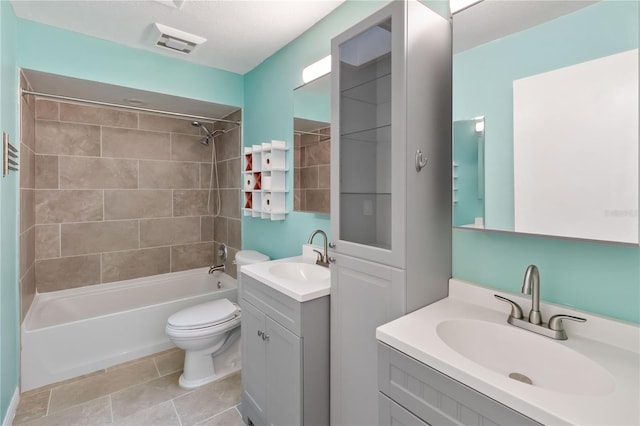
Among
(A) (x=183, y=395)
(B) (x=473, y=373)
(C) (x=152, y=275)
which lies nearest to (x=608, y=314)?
(B) (x=473, y=373)

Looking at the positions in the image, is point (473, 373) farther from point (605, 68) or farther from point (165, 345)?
point (165, 345)

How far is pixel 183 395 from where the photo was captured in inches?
82.3

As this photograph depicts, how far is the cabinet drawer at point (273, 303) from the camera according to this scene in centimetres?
141

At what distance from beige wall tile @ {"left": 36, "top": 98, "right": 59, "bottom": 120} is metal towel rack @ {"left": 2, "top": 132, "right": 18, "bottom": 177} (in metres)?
0.97

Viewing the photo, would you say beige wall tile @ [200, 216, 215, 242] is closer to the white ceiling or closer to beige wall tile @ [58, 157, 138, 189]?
beige wall tile @ [58, 157, 138, 189]

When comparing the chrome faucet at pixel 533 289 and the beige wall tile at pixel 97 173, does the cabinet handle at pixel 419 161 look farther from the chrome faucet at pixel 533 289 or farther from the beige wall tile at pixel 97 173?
the beige wall tile at pixel 97 173

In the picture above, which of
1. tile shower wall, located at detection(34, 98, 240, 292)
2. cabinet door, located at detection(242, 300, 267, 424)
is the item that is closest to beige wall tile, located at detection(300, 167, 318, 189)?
cabinet door, located at detection(242, 300, 267, 424)

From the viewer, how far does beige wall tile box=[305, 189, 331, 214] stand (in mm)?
1993

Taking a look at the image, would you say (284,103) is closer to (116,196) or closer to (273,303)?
(273,303)

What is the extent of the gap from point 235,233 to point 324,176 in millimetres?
1599

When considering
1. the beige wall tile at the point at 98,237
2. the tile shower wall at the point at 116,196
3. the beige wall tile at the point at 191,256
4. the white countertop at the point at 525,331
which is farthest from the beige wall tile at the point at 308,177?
the beige wall tile at the point at 98,237

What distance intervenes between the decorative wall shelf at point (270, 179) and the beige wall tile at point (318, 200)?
315mm

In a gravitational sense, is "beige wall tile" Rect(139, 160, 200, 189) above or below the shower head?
below

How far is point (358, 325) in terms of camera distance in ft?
4.37
